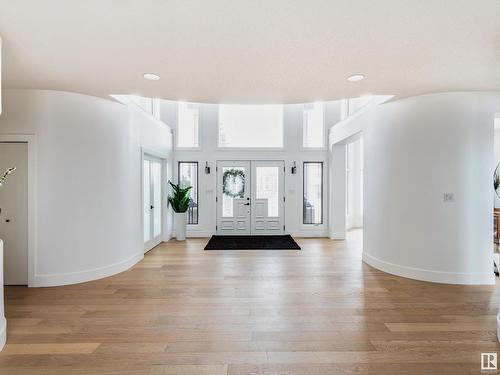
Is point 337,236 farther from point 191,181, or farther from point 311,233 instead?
point 191,181

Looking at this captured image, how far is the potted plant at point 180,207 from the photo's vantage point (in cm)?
698

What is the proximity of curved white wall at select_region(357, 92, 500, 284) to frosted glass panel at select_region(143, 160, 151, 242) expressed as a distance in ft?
13.9

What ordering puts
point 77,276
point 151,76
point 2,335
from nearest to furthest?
point 2,335 → point 151,76 → point 77,276

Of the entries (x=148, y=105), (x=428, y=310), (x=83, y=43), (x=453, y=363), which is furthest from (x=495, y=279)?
(x=148, y=105)

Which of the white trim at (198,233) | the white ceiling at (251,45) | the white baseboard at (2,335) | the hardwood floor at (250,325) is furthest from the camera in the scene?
the white trim at (198,233)

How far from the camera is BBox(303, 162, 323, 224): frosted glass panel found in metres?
7.66

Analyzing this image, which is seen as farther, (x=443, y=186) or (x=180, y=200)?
(x=180, y=200)

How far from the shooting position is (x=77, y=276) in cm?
402

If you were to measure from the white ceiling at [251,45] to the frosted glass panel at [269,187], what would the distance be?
3929 mm

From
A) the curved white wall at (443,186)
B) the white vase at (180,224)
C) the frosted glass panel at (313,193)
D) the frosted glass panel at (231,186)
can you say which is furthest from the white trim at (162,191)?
the curved white wall at (443,186)

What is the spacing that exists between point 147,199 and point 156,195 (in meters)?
0.60

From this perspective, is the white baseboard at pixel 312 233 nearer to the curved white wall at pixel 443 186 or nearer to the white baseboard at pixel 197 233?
the white baseboard at pixel 197 233

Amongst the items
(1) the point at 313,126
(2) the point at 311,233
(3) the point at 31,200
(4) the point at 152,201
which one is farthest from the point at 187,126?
(3) the point at 31,200

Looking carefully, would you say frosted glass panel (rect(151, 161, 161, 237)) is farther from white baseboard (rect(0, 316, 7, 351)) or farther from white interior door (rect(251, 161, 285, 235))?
white baseboard (rect(0, 316, 7, 351))
